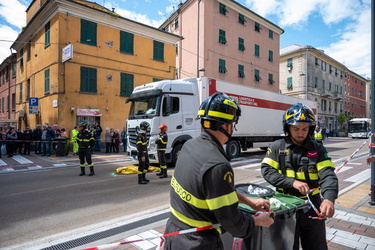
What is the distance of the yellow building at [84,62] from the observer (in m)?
16.4

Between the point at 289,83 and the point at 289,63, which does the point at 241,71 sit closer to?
the point at 289,83

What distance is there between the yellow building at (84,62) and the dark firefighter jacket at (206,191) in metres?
15.8

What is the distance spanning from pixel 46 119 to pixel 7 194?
12725mm

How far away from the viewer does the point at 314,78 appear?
44.4m

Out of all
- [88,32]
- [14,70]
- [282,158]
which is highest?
[88,32]

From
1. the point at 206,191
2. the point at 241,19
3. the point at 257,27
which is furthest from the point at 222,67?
the point at 206,191

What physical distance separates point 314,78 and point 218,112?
49284 mm

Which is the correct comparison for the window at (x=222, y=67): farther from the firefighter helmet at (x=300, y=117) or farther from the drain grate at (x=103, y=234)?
the firefighter helmet at (x=300, y=117)

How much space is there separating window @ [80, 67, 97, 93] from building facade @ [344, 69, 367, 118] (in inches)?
2329

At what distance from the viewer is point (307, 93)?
140 ft

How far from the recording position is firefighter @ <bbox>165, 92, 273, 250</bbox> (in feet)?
4.75

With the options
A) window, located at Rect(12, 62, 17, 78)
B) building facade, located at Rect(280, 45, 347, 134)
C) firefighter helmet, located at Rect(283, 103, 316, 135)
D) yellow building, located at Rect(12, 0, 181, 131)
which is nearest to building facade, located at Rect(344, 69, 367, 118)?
building facade, located at Rect(280, 45, 347, 134)

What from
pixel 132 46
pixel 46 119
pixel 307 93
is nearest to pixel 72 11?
pixel 132 46

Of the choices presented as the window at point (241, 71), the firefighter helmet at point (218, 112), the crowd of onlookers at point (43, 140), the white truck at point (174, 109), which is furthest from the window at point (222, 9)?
the firefighter helmet at point (218, 112)
